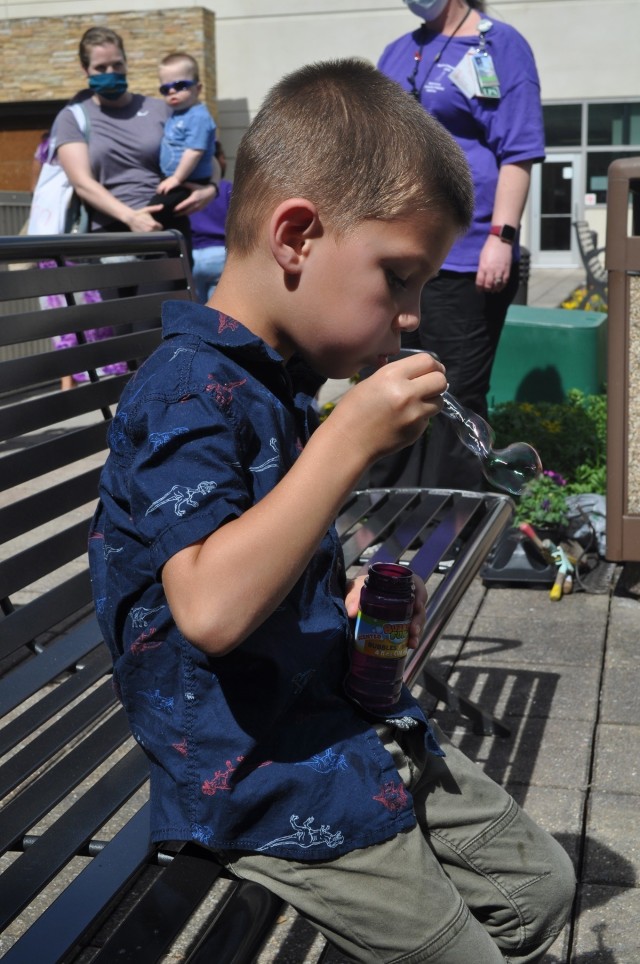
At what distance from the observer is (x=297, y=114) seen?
63.5 inches

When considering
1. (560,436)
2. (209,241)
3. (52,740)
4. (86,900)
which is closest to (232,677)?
(86,900)

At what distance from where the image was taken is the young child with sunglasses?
664 cm

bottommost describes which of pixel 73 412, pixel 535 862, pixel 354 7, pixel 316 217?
pixel 535 862

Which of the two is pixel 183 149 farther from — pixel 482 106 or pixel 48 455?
pixel 48 455

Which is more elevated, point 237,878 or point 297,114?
point 297,114

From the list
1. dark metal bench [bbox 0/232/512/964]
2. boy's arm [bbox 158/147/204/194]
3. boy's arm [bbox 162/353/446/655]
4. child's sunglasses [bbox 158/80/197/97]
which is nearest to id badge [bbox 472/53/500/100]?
dark metal bench [bbox 0/232/512/964]

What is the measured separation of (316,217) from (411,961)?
38.5 inches

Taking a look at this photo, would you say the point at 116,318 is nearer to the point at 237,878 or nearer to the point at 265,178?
the point at 265,178

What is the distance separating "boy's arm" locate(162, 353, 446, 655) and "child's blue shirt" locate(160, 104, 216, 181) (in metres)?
5.54

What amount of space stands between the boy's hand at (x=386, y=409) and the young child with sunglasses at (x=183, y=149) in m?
5.37

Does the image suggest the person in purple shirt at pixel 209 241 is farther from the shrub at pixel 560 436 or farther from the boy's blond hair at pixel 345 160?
the boy's blond hair at pixel 345 160

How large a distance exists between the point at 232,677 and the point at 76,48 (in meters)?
24.5

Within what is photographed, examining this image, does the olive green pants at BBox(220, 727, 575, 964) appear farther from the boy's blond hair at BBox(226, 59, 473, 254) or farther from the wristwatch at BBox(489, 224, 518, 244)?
the wristwatch at BBox(489, 224, 518, 244)

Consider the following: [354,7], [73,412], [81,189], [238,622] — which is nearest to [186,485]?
[238,622]
